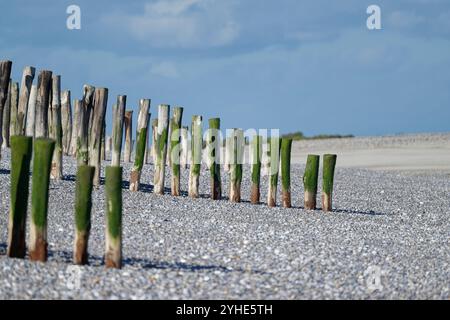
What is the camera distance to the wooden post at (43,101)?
1648cm

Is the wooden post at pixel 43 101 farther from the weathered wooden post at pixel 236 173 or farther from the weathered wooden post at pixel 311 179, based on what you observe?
the weathered wooden post at pixel 311 179

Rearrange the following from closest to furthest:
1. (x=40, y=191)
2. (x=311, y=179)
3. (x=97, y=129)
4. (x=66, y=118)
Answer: (x=40, y=191), (x=97, y=129), (x=311, y=179), (x=66, y=118)

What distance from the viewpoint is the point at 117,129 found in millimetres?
16766

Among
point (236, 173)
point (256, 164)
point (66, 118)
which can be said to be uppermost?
point (66, 118)

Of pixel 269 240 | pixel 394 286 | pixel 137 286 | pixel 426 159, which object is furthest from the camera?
pixel 426 159

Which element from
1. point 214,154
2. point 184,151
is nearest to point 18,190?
point 214,154

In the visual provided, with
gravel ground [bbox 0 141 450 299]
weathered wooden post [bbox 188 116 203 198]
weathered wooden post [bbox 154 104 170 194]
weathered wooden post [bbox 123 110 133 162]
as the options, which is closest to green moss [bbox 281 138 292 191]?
gravel ground [bbox 0 141 450 299]

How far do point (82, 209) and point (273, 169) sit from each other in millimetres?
7090

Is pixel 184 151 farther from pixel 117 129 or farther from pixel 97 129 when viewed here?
pixel 97 129

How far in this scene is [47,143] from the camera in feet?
33.1

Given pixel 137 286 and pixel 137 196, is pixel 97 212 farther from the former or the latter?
pixel 137 286
